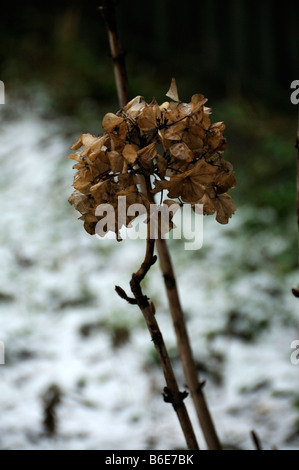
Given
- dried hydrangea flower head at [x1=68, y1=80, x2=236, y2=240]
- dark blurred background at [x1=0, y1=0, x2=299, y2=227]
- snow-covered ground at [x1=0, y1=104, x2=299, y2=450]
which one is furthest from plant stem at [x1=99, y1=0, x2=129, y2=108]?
dark blurred background at [x1=0, y1=0, x2=299, y2=227]

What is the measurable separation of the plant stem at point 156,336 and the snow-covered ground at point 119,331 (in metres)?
0.67

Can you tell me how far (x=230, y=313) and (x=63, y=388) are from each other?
73cm

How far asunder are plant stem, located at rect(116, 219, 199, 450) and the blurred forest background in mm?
666

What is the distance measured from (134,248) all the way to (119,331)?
0.61 meters

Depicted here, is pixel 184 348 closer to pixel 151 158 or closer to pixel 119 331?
pixel 151 158

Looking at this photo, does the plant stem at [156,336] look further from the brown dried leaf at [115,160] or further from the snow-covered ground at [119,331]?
the snow-covered ground at [119,331]

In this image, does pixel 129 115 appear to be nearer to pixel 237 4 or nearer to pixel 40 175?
pixel 40 175

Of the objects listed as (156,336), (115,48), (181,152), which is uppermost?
(115,48)

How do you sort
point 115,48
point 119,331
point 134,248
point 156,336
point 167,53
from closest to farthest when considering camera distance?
point 156,336
point 115,48
point 119,331
point 134,248
point 167,53

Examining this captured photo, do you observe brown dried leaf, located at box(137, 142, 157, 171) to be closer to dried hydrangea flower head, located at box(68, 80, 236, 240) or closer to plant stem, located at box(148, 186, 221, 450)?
dried hydrangea flower head, located at box(68, 80, 236, 240)

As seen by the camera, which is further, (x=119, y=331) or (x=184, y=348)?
(x=119, y=331)

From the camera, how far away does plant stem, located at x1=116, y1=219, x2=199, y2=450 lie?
2.37ft

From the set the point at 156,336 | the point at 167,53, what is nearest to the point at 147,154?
the point at 156,336

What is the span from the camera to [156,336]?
0.78 metres
